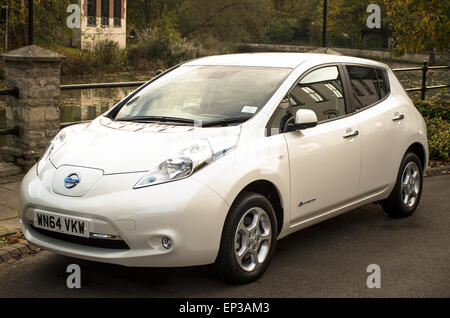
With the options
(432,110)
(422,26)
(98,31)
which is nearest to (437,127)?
(432,110)

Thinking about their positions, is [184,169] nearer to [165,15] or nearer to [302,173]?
[302,173]

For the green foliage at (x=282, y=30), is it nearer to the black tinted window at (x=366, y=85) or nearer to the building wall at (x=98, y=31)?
the building wall at (x=98, y=31)

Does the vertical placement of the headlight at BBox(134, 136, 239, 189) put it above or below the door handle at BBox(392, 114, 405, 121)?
below

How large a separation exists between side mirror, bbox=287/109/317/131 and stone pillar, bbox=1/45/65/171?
442 centimetres

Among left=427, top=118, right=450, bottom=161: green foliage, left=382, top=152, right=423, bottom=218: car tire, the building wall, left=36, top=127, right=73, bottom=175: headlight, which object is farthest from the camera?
the building wall

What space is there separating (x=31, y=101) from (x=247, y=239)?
4.75 meters

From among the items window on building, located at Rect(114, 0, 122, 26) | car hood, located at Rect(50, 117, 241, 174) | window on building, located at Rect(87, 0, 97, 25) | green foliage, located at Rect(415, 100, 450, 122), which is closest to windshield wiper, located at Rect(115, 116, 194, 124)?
car hood, located at Rect(50, 117, 241, 174)

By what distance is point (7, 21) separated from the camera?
2806cm

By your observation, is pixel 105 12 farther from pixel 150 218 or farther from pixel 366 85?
pixel 150 218

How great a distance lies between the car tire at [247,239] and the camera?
4.83 m

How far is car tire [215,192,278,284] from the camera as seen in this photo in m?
4.83

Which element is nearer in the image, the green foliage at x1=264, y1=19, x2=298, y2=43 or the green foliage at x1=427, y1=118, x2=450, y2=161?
the green foliage at x1=427, y1=118, x2=450, y2=161

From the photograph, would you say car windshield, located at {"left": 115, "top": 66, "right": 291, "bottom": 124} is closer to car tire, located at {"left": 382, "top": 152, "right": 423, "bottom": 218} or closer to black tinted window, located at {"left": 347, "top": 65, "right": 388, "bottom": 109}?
black tinted window, located at {"left": 347, "top": 65, "right": 388, "bottom": 109}
